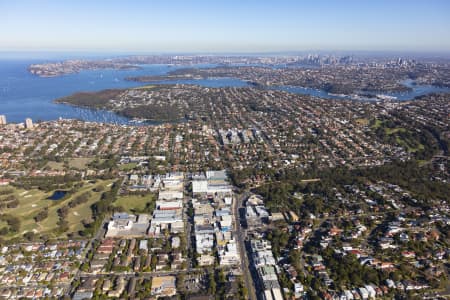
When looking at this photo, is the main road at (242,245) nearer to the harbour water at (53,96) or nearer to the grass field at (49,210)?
the grass field at (49,210)

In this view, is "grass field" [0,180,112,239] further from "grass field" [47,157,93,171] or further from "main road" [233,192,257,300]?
"main road" [233,192,257,300]

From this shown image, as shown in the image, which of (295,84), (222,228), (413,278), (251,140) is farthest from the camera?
(295,84)

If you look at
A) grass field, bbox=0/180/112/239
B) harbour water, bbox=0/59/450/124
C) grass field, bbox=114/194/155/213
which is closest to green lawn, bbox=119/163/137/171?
grass field, bbox=0/180/112/239

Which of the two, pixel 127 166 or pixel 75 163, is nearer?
pixel 127 166

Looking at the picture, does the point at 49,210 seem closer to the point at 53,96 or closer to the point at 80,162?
the point at 80,162

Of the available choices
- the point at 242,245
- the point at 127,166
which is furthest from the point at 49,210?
the point at 242,245

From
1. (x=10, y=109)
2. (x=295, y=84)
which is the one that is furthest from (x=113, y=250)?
(x=295, y=84)

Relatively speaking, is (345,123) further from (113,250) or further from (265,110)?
(113,250)
